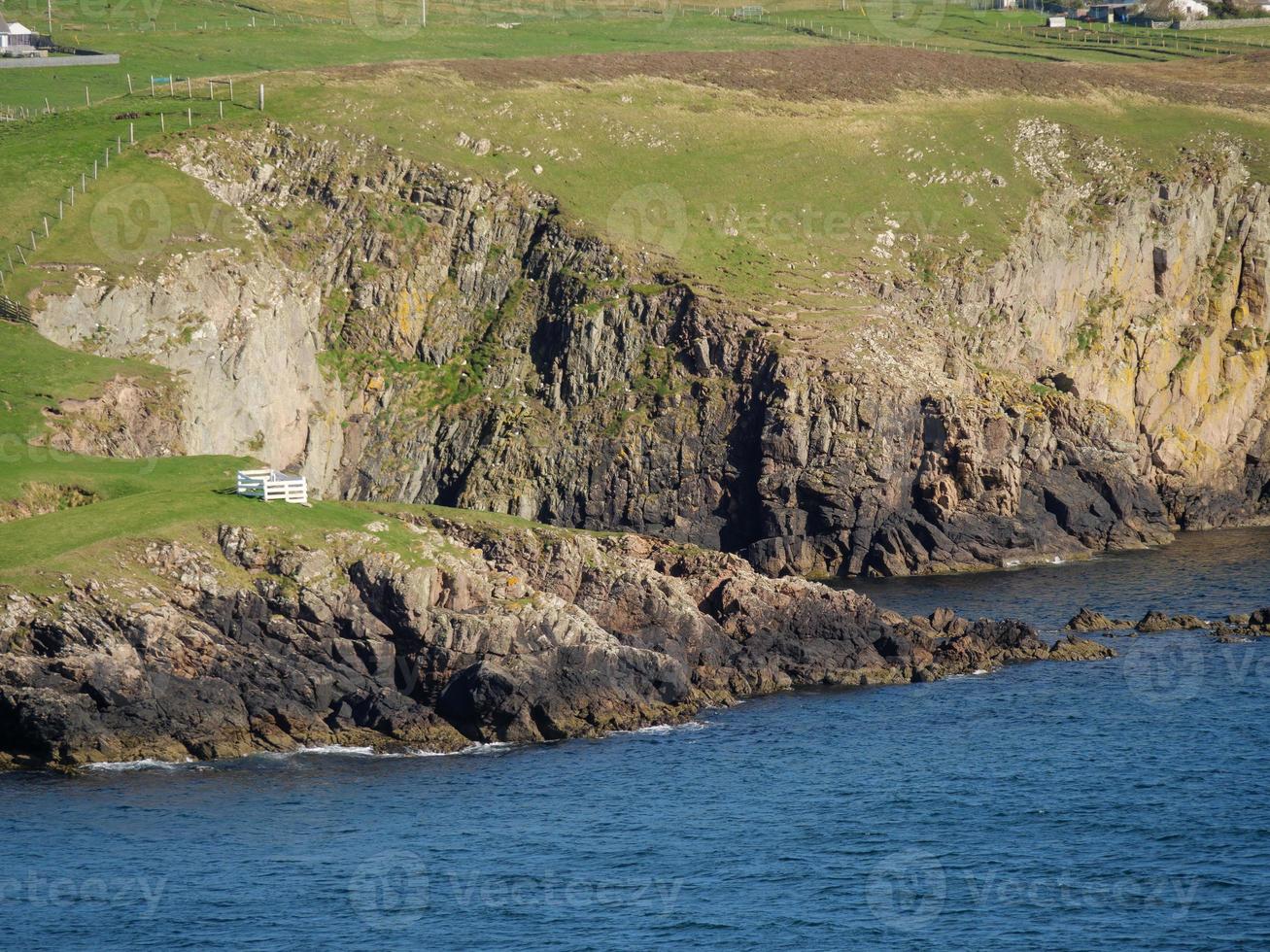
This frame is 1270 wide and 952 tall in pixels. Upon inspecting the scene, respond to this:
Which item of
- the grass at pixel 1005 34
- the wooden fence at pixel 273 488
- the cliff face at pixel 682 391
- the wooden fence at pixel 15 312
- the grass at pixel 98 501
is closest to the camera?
the grass at pixel 98 501

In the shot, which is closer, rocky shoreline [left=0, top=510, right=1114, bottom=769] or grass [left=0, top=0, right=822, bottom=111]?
rocky shoreline [left=0, top=510, right=1114, bottom=769]

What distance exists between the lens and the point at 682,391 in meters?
116

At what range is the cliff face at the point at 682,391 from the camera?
112062 millimetres

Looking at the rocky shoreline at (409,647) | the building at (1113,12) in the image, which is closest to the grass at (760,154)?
the rocky shoreline at (409,647)

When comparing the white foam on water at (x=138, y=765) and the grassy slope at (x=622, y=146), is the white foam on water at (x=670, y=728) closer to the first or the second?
the white foam on water at (x=138, y=765)

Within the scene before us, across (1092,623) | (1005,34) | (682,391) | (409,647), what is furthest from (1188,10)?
(409,647)

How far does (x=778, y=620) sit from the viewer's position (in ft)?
301

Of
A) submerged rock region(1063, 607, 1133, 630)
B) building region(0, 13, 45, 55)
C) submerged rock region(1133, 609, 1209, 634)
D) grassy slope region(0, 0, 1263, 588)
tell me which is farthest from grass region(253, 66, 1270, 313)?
submerged rock region(1133, 609, 1209, 634)

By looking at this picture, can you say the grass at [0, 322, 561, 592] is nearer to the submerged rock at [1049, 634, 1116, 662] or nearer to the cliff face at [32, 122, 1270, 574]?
the cliff face at [32, 122, 1270, 574]

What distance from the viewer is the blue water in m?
62.0

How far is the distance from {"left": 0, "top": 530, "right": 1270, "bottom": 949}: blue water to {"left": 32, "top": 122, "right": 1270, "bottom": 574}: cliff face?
2662 centimetres

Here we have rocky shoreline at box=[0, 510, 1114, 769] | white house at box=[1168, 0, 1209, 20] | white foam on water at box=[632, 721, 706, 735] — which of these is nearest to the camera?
rocky shoreline at box=[0, 510, 1114, 769]

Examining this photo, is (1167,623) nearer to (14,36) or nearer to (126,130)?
(126,130)

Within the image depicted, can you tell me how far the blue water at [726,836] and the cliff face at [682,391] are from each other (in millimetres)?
26620
